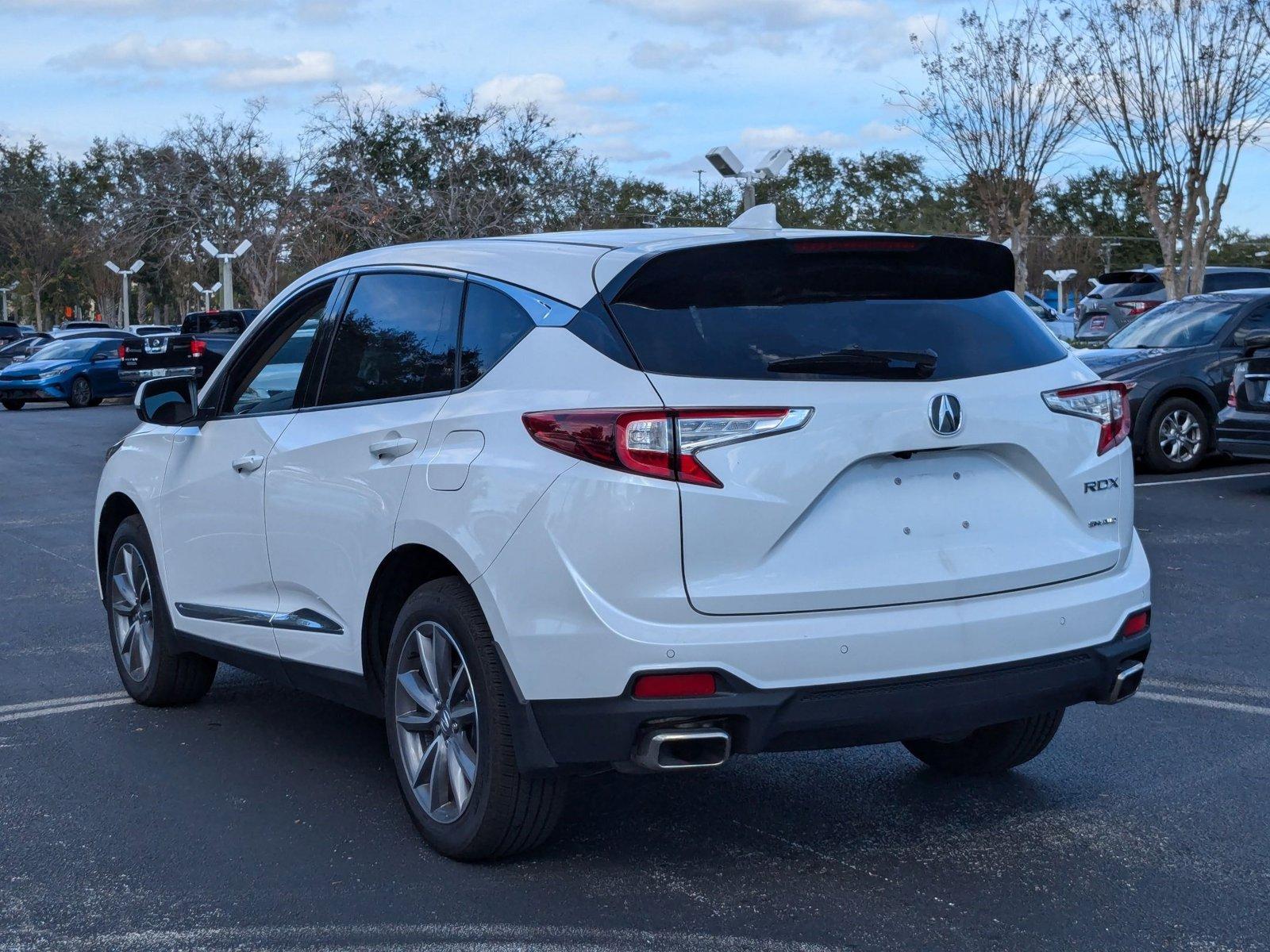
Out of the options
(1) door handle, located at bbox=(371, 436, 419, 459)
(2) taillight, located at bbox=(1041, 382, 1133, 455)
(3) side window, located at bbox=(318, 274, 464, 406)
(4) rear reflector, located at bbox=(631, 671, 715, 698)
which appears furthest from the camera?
(3) side window, located at bbox=(318, 274, 464, 406)

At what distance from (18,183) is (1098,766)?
3131 inches

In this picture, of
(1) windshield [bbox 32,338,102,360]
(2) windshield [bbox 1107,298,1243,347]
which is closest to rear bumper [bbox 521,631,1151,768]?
(2) windshield [bbox 1107,298,1243,347]

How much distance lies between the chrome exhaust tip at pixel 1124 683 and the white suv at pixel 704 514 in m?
0.02

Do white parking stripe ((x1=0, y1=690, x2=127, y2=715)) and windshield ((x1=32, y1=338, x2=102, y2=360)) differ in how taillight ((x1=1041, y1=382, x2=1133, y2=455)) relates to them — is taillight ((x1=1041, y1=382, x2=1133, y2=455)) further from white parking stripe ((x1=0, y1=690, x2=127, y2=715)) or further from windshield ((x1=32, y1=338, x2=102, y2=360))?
windshield ((x1=32, y1=338, x2=102, y2=360))

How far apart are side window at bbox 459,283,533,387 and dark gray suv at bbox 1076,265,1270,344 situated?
21800mm

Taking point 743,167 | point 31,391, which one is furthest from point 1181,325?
point 31,391

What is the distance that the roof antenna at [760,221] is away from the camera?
4629 millimetres

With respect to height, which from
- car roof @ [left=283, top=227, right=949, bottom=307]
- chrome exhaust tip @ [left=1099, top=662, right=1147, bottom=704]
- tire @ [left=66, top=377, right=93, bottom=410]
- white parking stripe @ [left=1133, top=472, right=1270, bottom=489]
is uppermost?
car roof @ [left=283, top=227, right=949, bottom=307]

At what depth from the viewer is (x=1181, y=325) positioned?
15.6 m

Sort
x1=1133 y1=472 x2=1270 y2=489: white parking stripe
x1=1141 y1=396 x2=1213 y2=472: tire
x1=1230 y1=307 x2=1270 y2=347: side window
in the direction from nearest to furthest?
x1=1133 y1=472 x2=1270 y2=489: white parking stripe → x1=1141 y1=396 x2=1213 y2=472: tire → x1=1230 y1=307 x2=1270 y2=347: side window

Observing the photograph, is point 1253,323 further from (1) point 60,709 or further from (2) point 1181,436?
(1) point 60,709

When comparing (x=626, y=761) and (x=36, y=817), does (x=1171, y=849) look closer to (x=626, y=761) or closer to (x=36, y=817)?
(x=626, y=761)

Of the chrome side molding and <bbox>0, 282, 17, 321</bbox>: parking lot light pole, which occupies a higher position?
the chrome side molding

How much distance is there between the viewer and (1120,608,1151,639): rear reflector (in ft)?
14.1
